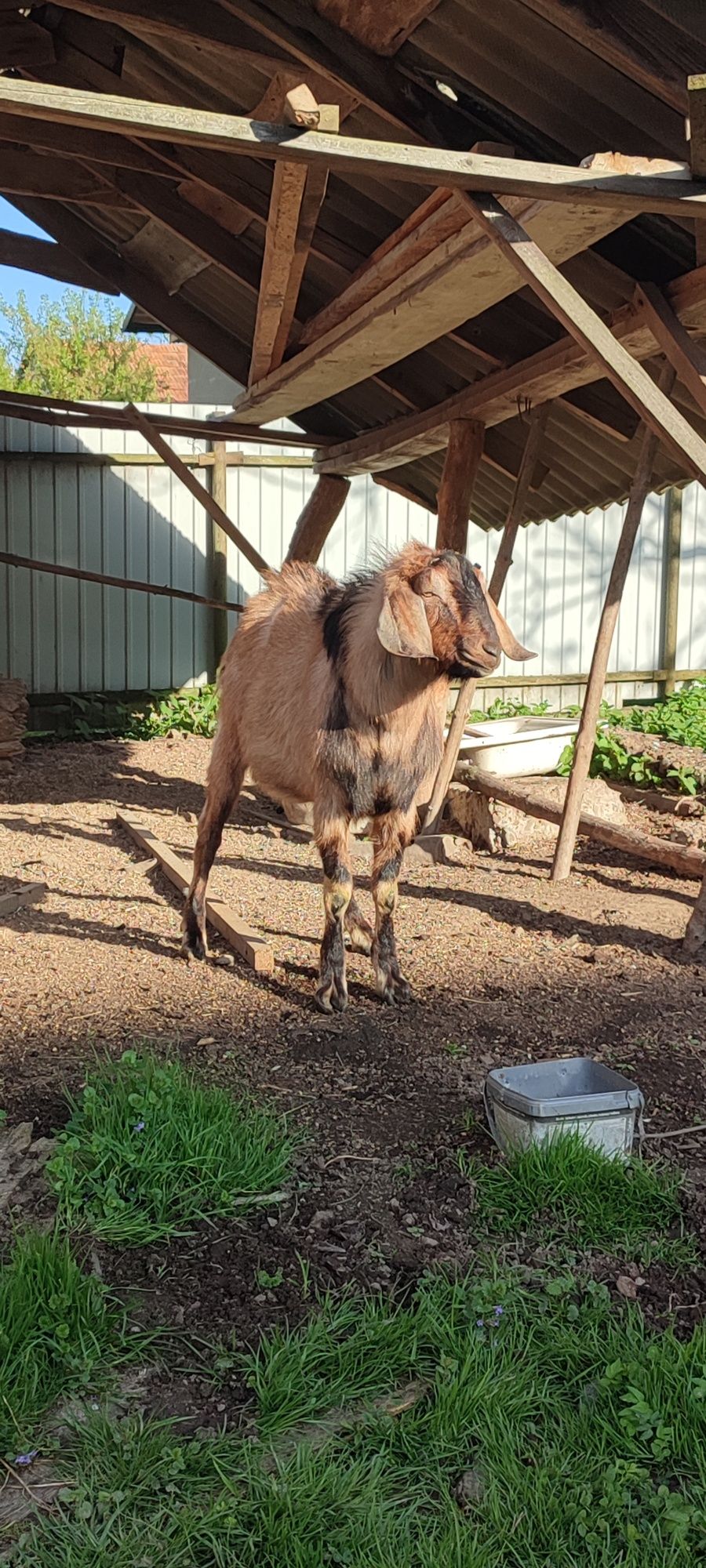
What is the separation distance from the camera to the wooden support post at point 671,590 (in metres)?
13.6

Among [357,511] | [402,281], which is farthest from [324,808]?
[357,511]

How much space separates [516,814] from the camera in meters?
8.12

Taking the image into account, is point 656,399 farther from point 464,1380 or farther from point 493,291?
point 464,1380

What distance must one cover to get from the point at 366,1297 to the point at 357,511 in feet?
34.0

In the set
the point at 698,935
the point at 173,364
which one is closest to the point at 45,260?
the point at 698,935

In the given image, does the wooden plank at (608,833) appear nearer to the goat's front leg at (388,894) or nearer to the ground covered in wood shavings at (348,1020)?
the ground covered in wood shavings at (348,1020)

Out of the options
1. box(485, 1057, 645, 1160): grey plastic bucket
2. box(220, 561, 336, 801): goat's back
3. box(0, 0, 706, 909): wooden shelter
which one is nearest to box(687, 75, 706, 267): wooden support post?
box(0, 0, 706, 909): wooden shelter

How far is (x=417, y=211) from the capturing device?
472 cm

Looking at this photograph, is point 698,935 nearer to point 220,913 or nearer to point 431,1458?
point 220,913

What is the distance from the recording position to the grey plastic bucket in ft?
10.8

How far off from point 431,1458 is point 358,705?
2.76 m

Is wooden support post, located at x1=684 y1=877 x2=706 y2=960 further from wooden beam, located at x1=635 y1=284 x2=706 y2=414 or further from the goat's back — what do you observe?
wooden beam, located at x1=635 y1=284 x2=706 y2=414

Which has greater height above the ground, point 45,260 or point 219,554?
point 45,260

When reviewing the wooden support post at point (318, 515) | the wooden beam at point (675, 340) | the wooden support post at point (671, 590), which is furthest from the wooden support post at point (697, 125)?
the wooden support post at point (671, 590)
